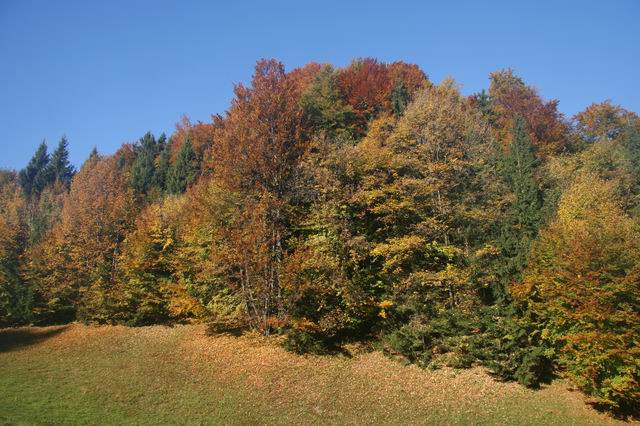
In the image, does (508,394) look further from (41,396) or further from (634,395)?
(41,396)

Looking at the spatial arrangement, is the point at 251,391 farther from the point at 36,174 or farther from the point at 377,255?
the point at 36,174

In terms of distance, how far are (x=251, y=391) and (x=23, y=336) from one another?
23162 mm

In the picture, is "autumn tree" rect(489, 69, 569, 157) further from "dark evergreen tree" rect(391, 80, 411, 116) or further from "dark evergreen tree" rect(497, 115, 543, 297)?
"dark evergreen tree" rect(391, 80, 411, 116)

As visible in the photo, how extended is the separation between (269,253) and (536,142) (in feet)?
128

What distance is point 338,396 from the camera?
18.8m

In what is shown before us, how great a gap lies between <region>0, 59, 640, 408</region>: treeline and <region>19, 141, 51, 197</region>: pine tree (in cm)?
6403

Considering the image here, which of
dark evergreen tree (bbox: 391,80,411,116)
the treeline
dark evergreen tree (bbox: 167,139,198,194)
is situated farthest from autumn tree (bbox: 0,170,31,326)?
dark evergreen tree (bbox: 391,80,411,116)

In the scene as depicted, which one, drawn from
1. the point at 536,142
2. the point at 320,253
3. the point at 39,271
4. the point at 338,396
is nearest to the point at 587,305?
the point at 338,396

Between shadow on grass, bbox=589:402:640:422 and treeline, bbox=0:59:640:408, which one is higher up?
treeline, bbox=0:59:640:408

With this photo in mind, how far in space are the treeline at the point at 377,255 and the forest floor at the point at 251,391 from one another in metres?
1.34

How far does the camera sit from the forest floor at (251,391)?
54.9ft

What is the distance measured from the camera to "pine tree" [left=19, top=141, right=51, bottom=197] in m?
94.6

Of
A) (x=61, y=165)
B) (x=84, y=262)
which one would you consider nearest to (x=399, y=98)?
(x=84, y=262)

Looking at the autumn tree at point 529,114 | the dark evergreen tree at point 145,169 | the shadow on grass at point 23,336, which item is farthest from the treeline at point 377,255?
the dark evergreen tree at point 145,169
